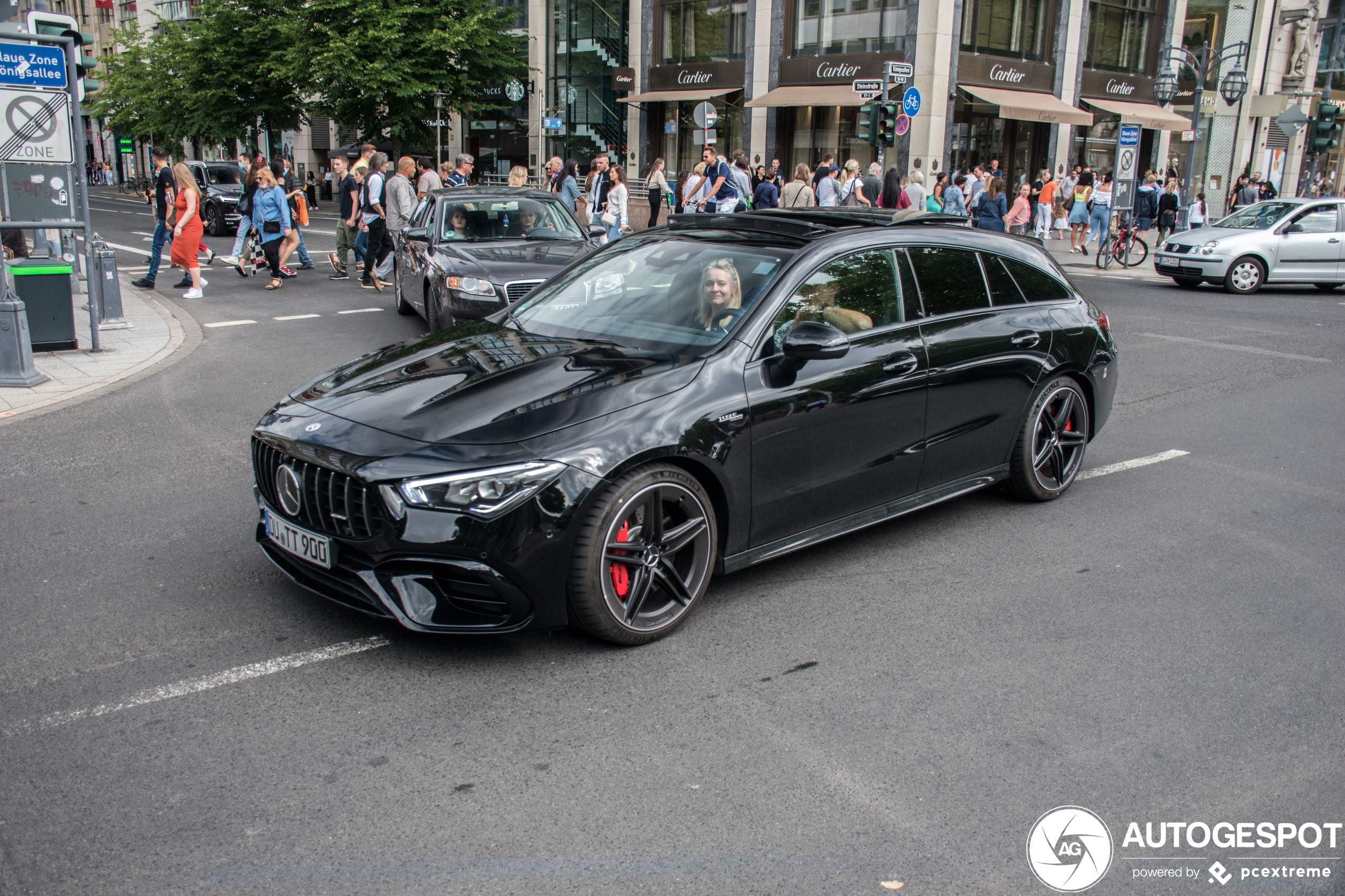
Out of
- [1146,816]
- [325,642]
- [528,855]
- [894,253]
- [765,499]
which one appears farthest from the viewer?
[894,253]

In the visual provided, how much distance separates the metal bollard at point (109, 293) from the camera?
11602 mm

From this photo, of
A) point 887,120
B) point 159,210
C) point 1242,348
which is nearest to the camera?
point 1242,348

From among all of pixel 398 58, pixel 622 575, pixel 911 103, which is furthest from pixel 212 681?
pixel 398 58

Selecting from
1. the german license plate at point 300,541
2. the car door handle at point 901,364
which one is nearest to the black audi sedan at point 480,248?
the car door handle at point 901,364

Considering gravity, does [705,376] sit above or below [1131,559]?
above

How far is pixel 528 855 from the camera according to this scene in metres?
2.86

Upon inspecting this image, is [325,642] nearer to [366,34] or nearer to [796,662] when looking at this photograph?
[796,662]

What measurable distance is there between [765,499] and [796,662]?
71 centimetres

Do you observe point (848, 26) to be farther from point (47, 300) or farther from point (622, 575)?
point (622, 575)

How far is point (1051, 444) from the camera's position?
600cm

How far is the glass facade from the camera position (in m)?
42.7

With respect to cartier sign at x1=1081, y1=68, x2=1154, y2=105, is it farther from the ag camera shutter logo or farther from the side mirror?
the ag camera shutter logo

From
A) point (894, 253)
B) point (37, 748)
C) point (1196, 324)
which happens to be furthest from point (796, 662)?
point (1196, 324)

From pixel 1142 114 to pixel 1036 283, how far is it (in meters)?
35.0
